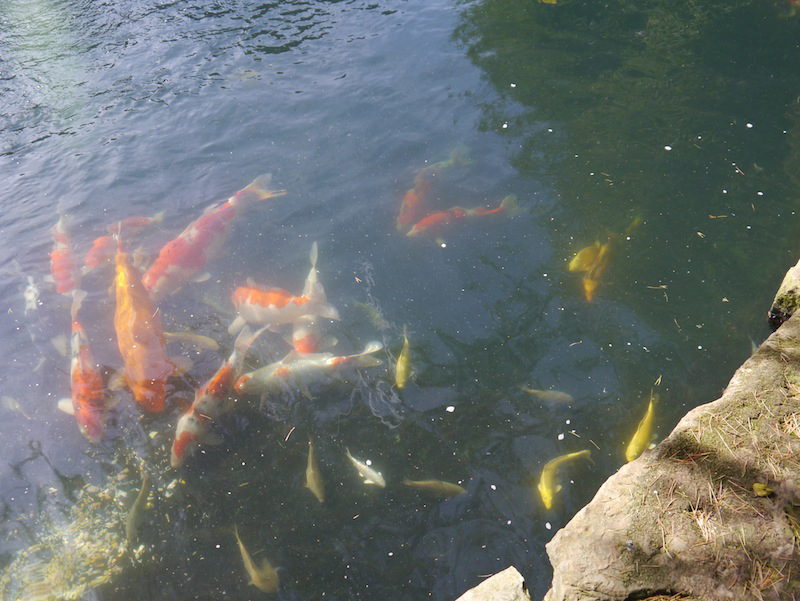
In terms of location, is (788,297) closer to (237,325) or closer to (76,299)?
(237,325)

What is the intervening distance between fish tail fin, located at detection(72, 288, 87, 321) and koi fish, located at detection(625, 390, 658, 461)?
642cm

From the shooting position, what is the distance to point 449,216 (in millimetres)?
6984

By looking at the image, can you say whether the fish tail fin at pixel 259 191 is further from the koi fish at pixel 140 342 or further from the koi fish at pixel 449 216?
the koi fish at pixel 449 216

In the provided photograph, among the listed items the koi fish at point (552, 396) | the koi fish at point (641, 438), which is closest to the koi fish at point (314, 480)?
the koi fish at point (552, 396)

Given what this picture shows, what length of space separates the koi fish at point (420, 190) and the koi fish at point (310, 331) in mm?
1344

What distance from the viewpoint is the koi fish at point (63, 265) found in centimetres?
720

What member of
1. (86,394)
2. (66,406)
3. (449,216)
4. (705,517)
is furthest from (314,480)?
(449,216)

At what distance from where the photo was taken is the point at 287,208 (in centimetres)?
756

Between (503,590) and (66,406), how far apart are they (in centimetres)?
502

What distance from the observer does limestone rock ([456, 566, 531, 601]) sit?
10.4 ft

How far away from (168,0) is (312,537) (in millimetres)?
12833

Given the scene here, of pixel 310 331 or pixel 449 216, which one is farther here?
pixel 449 216

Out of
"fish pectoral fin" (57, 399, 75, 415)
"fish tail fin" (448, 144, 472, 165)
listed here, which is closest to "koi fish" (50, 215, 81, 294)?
"fish pectoral fin" (57, 399, 75, 415)

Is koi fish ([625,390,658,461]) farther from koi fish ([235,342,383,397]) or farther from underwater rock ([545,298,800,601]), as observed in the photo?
koi fish ([235,342,383,397])
